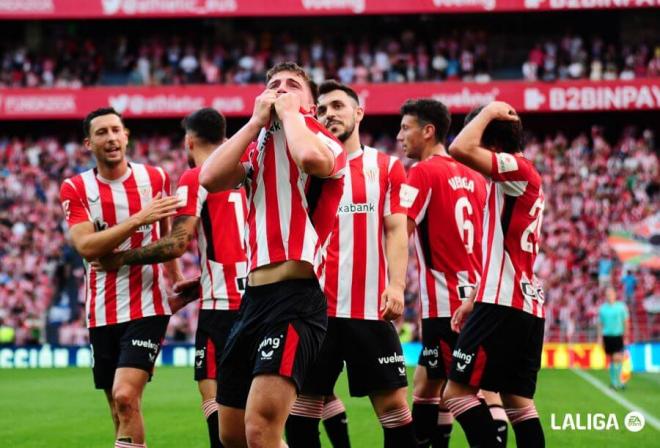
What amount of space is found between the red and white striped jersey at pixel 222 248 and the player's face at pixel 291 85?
6.81ft

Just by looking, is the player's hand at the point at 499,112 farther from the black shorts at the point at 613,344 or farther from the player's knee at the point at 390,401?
the black shorts at the point at 613,344

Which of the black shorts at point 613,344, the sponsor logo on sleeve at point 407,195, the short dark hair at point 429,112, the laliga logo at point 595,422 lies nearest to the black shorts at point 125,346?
the sponsor logo on sleeve at point 407,195

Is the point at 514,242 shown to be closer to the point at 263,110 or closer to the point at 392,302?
the point at 392,302

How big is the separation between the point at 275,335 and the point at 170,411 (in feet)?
29.1

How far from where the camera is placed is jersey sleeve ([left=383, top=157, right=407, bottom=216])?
726 cm

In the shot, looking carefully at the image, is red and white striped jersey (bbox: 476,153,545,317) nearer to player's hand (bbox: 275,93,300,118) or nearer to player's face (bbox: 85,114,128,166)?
player's hand (bbox: 275,93,300,118)

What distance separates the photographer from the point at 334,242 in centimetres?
725

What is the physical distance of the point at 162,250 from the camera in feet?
24.1

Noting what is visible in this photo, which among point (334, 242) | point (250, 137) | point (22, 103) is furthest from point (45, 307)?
point (250, 137)

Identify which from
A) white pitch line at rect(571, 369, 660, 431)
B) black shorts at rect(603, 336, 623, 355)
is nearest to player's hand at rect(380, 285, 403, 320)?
white pitch line at rect(571, 369, 660, 431)

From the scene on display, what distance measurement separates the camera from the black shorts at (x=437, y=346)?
7.82 meters

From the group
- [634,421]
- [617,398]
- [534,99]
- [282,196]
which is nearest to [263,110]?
[282,196]

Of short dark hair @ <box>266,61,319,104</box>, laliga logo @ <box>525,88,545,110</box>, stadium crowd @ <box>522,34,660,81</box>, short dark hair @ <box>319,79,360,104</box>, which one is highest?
stadium crowd @ <box>522,34,660,81</box>

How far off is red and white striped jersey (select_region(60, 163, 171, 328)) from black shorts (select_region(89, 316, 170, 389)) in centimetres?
5
